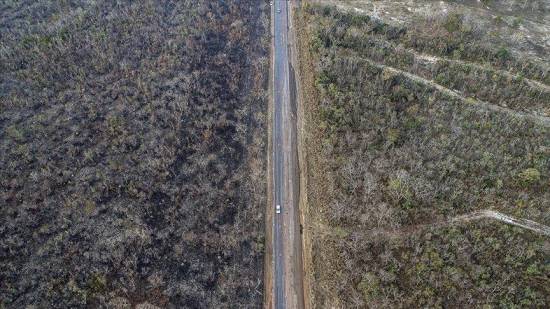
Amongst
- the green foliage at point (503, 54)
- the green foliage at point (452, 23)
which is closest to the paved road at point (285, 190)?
the green foliage at point (452, 23)

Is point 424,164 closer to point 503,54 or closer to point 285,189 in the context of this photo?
point 285,189

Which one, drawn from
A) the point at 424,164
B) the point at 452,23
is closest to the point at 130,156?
the point at 424,164

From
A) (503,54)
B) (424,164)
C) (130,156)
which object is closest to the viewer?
(424,164)

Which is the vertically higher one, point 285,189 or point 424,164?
point 424,164

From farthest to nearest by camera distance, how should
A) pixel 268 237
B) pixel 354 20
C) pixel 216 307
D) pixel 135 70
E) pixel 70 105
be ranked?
pixel 354 20
pixel 135 70
pixel 70 105
pixel 268 237
pixel 216 307

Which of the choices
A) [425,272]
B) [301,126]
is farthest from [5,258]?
[425,272]

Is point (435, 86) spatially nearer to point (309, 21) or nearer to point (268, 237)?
point (309, 21)

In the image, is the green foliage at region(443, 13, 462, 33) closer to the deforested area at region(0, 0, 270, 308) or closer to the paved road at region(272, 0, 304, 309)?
the paved road at region(272, 0, 304, 309)

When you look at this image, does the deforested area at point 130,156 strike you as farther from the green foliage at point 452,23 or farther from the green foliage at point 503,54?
the green foliage at point 503,54
